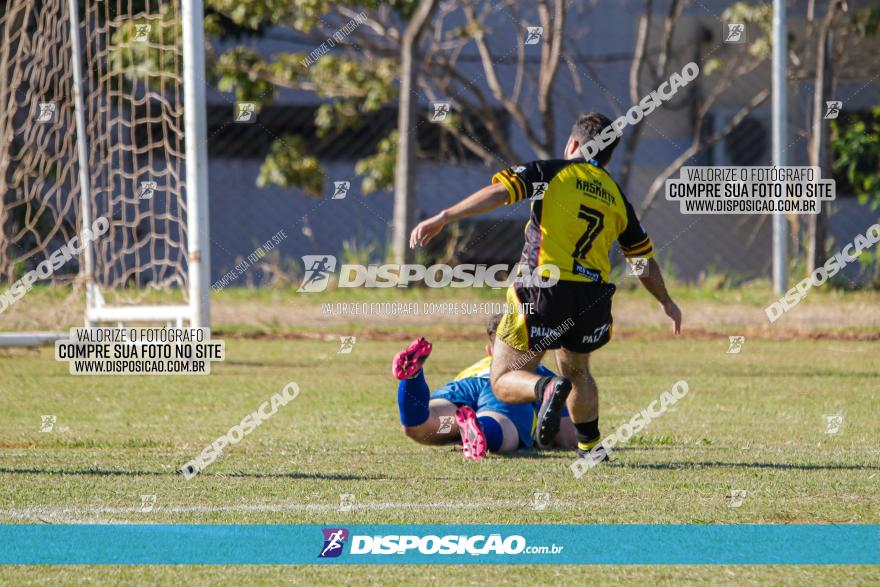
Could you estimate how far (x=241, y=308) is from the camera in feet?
50.1

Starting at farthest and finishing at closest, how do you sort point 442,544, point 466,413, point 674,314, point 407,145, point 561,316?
point 407,145 < point 674,314 < point 466,413 < point 561,316 < point 442,544

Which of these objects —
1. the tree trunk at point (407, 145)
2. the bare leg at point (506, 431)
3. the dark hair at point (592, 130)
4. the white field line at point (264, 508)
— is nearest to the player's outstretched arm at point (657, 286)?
the dark hair at point (592, 130)

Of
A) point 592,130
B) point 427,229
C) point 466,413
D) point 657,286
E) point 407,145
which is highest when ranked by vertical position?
point 407,145

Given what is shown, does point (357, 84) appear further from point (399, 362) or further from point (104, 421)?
point (399, 362)

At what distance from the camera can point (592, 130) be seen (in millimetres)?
6453

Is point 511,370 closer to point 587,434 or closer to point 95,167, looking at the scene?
point 587,434

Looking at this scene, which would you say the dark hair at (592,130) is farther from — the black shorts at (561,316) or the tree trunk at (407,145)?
the tree trunk at (407,145)

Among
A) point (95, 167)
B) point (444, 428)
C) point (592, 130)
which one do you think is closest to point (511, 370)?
point (444, 428)

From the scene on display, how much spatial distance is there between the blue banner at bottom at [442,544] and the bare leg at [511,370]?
1575 millimetres

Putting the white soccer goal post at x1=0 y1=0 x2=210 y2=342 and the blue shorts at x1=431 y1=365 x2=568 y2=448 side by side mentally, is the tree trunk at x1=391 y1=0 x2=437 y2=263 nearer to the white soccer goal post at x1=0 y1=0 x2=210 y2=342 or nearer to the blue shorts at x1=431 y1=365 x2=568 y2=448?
the white soccer goal post at x1=0 y1=0 x2=210 y2=342

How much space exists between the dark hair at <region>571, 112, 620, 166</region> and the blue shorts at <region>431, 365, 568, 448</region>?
53.1 inches

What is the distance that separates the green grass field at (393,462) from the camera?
5.05m

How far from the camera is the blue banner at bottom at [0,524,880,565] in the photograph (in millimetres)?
4441

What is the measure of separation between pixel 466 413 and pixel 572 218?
4.09 ft
